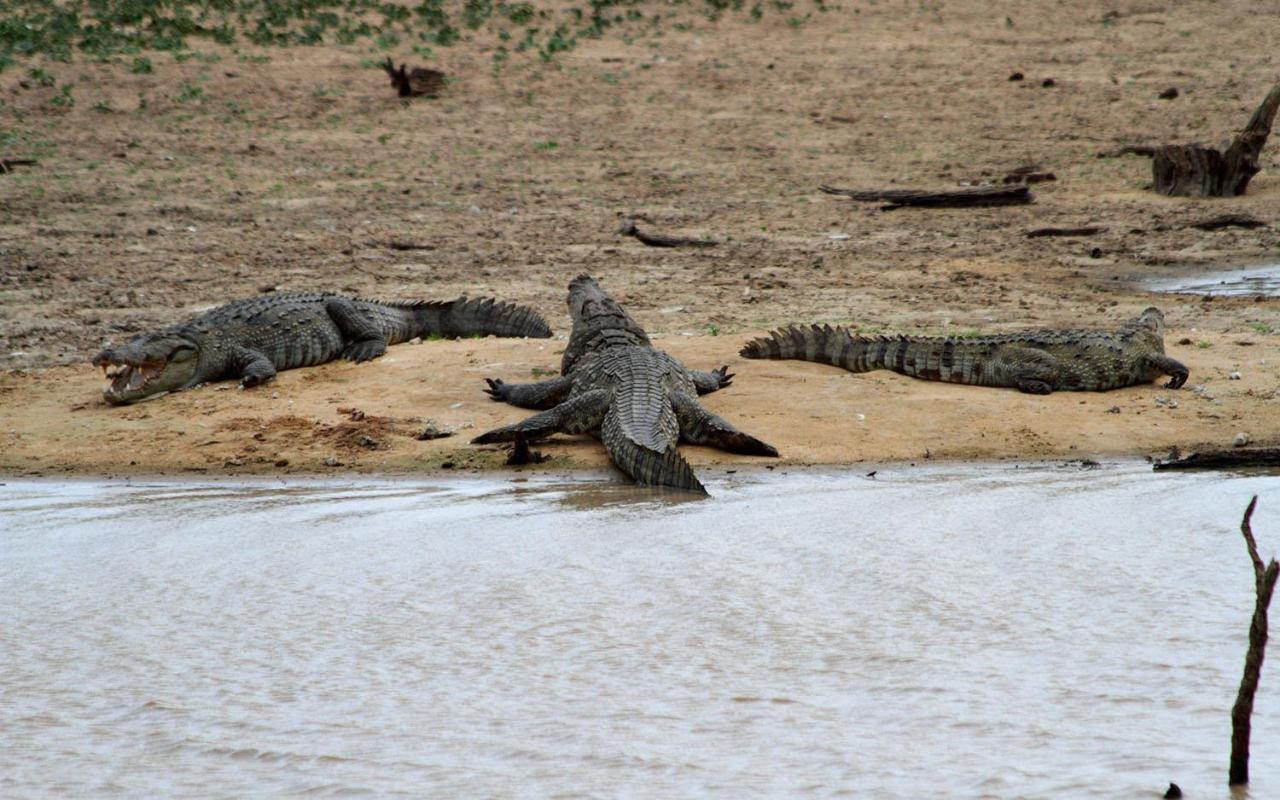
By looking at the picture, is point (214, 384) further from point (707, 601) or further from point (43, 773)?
point (43, 773)

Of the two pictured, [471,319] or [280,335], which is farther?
[471,319]

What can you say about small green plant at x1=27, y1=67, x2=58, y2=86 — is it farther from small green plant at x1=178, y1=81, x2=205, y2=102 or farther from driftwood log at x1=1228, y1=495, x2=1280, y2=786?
driftwood log at x1=1228, y1=495, x2=1280, y2=786

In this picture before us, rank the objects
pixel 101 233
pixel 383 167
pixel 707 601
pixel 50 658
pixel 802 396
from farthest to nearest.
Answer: pixel 383 167, pixel 101 233, pixel 802 396, pixel 707 601, pixel 50 658

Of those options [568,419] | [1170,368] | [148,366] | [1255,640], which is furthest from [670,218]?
[1255,640]

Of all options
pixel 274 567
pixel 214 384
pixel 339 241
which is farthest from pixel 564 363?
pixel 339 241

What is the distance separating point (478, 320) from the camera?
1066cm

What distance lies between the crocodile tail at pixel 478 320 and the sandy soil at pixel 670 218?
507mm

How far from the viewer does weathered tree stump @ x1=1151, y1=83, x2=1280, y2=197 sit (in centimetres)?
1480

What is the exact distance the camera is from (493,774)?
112 inches

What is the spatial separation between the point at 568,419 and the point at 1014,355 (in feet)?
9.21

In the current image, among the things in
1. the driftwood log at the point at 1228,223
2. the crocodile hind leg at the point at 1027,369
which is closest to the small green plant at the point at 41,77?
the driftwood log at the point at 1228,223

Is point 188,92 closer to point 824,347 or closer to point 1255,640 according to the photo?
point 824,347

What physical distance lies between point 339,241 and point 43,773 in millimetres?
11287

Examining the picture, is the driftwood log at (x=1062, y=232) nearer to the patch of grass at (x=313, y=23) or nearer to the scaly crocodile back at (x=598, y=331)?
the scaly crocodile back at (x=598, y=331)
